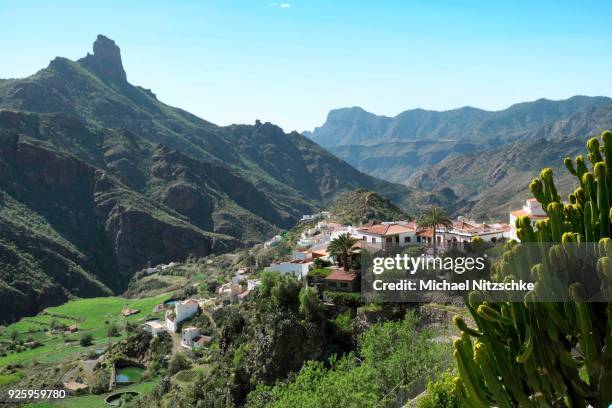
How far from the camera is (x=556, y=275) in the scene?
6.57 metres

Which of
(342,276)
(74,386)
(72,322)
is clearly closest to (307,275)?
(342,276)

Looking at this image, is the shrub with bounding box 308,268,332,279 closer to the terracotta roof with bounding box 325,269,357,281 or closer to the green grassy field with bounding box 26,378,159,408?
the terracotta roof with bounding box 325,269,357,281

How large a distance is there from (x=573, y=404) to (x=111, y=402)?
140 feet

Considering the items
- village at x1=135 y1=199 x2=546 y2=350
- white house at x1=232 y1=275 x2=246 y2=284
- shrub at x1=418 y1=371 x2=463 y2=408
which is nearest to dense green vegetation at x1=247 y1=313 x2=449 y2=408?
shrub at x1=418 y1=371 x2=463 y2=408

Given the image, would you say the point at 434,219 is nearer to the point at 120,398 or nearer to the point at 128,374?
the point at 120,398

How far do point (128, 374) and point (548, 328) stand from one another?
49.7 m

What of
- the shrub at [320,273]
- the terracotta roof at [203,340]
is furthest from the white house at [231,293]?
the shrub at [320,273]

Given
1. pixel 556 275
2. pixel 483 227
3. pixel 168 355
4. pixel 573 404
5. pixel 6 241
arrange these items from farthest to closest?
pixel 6 241 → pixel 168 355 → pixel 483 227 → pixel 573 404 → pixel 556 275

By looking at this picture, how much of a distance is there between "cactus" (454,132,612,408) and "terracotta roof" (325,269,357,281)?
25044mm

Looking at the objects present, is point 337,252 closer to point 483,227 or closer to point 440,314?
point 440,314

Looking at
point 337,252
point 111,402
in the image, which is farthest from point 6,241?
point 337,252

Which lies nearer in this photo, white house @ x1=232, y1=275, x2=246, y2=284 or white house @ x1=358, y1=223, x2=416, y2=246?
white house @ x1=358, y1=223, x2=416, y2=246

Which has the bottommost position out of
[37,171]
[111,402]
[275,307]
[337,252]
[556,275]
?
[111,402]

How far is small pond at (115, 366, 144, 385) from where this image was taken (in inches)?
1873
